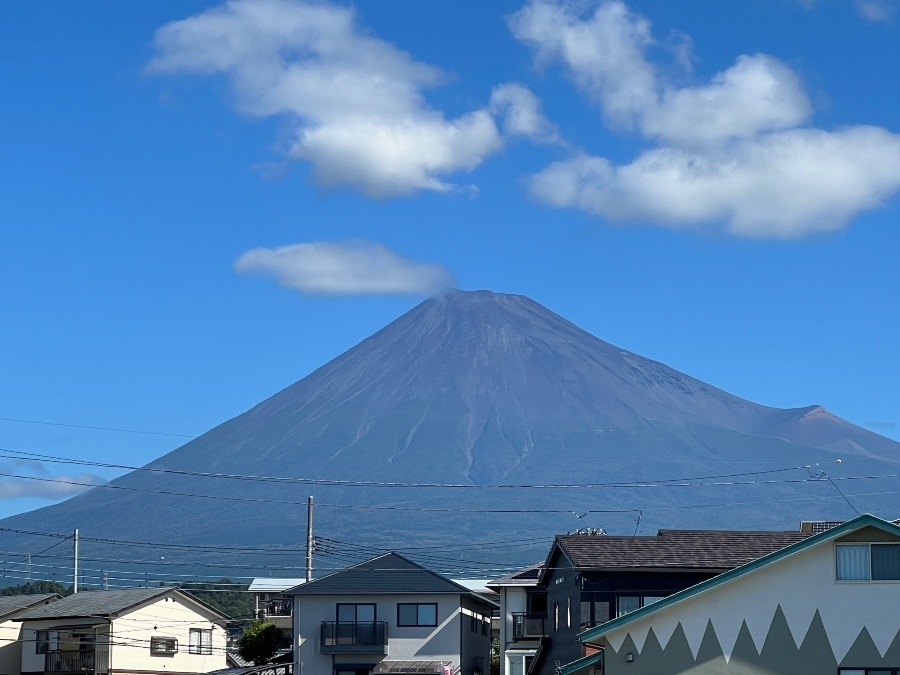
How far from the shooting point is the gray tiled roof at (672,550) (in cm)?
4312

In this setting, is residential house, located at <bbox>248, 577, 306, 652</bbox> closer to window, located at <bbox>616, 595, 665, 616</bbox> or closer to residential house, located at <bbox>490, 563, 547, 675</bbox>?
residential house, located at <bbox>490, 563, 547, 675</bbox>

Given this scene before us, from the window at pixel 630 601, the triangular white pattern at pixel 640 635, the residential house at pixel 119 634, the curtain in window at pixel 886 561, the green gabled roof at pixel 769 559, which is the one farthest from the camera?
the residential house at pixel 119 634

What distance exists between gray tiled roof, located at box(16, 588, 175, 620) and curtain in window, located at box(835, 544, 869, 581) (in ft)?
138

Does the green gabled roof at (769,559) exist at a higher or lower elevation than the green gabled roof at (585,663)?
higher

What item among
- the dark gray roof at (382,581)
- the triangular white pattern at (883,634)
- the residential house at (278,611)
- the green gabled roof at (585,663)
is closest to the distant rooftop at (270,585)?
the residential house at (278,611)

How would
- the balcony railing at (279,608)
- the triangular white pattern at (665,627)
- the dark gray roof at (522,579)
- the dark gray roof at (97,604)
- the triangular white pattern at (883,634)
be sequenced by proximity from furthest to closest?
the balcony railing at (279,608) → the dark gray roof at (97,604) → the dark gray roof at (522,579) → the triangular white pattern at (665,627) → the triangular white pattern at (883,634)

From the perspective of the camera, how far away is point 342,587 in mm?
61250

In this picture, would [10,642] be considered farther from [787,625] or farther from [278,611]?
[787,625]

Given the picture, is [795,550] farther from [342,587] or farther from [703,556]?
[342,587]

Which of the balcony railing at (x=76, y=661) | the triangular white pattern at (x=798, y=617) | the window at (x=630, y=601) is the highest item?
the window at (x=630, y=601)

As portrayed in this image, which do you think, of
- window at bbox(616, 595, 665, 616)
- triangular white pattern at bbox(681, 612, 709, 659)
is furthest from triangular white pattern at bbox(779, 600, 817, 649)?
window at bbox(616, 595, 665, 616)

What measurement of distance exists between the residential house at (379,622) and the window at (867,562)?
35645 millimetres

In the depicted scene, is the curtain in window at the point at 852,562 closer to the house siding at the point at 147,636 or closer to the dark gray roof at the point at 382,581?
the dark gray roof at the point at 382,581

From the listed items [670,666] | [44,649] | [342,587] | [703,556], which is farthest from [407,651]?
[670,666]
